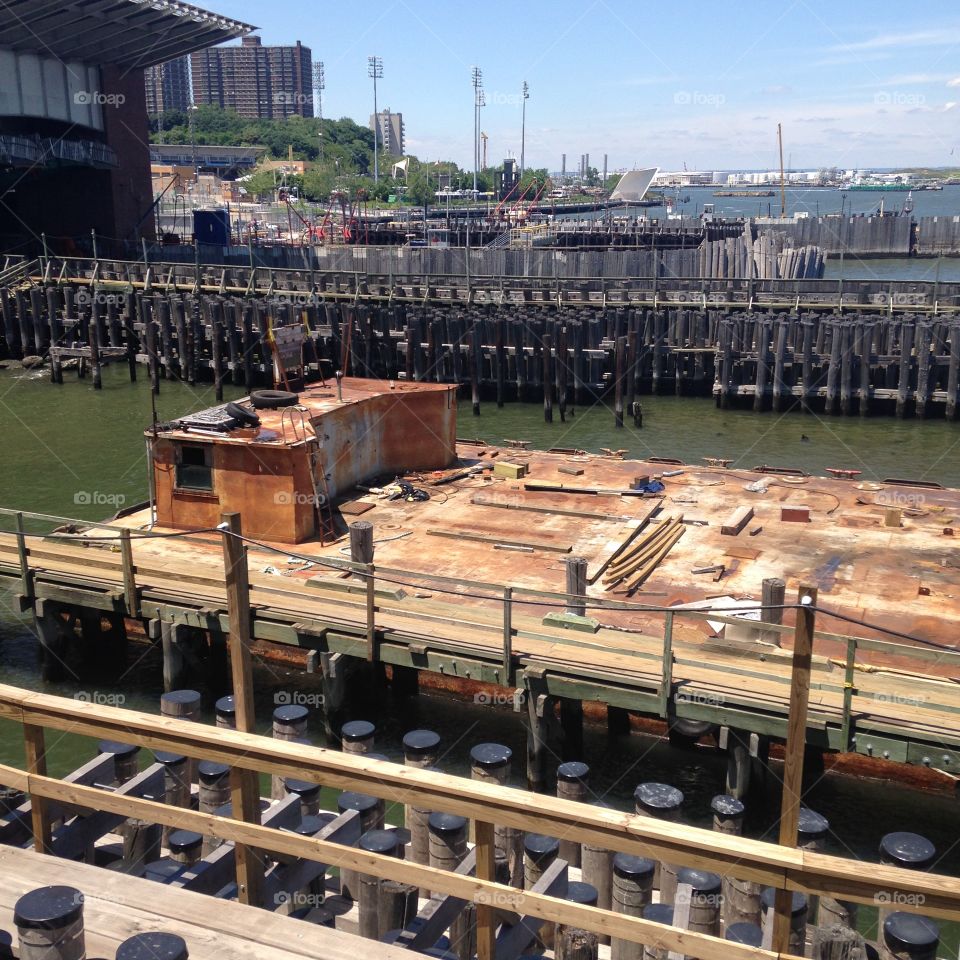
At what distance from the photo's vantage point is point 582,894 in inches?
288

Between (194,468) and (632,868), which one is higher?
(194,468)

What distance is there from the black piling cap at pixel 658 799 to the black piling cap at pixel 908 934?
222 centimetres

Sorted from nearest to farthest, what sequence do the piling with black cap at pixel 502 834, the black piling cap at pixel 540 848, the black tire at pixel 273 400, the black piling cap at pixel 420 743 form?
the black piling cap at pixel 540 848
the piling with black cap at pixel 502 834
the black piling cap at pixel 420 743
the black tire at pixel 273 400

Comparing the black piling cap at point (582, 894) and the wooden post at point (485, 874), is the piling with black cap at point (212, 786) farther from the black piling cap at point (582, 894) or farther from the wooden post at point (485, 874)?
the wooden post at point (485, 874)

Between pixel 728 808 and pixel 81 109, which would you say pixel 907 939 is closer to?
pixel 728 808

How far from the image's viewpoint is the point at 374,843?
24.7ft

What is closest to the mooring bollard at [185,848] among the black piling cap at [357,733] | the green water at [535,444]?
the black piling cap at [357,733]

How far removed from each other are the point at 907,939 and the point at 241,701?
19.5ft

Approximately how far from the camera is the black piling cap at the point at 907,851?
316 inches

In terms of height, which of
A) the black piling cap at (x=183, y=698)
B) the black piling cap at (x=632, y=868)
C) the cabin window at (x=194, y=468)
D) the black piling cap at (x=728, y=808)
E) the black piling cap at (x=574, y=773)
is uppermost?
the cabin window at (x=194, y=468)

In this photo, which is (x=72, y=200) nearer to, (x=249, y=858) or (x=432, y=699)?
(x=432, y=699)

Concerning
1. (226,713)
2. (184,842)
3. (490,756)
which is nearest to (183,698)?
(226,713)

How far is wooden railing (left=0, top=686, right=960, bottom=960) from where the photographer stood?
466cm

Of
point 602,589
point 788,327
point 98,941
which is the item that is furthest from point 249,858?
point 788,327
